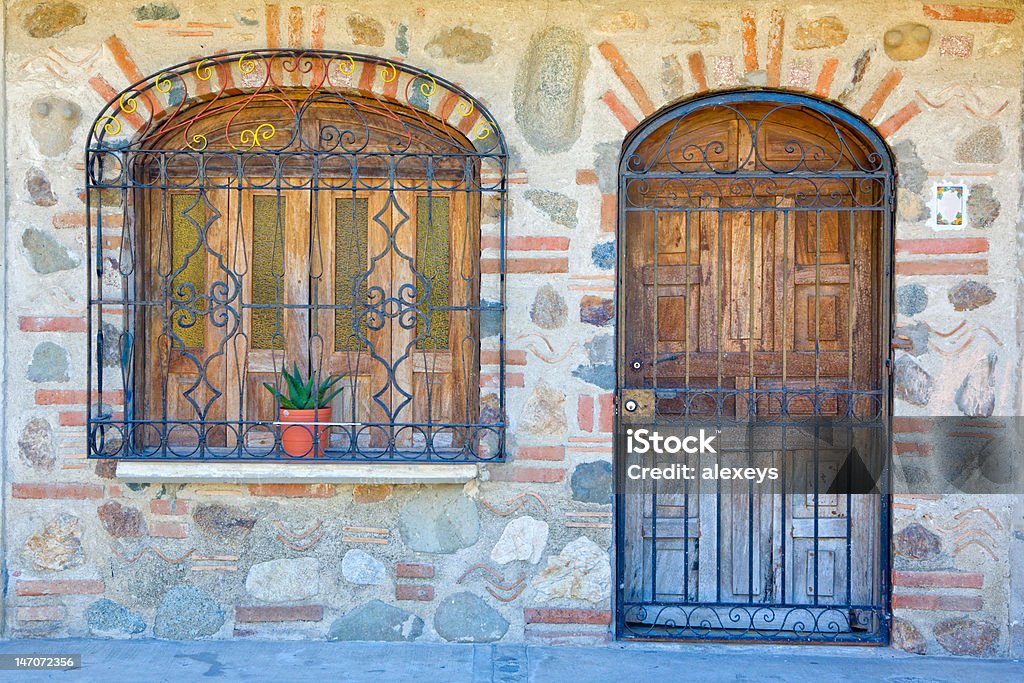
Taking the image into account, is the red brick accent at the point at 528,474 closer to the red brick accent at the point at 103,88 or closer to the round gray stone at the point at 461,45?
the round gray stone at the point at 461,45

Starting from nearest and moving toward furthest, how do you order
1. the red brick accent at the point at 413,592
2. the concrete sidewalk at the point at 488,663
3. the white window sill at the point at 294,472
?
the concrete sidewalk at the point at 488,663, the white window sill at the point at 294,472, the red brick accent at the point at 413,592

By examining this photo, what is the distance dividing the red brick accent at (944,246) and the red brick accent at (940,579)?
137cm

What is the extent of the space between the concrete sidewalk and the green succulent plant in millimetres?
1023

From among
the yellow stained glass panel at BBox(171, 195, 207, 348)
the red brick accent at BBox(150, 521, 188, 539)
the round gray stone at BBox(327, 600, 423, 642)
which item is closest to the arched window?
the yellow stained glass panel at BBox(171, 195, 207, 348)

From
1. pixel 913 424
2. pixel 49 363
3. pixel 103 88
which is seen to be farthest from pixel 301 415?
pixel 913 424

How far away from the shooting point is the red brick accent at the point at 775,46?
392 centimetres

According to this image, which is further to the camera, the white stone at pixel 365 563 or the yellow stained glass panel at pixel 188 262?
the yellow stained glass panel at pixel 188 262

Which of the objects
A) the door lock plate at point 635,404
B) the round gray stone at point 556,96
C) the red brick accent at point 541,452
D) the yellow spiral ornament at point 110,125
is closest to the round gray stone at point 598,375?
the door lock plate at point 635,404

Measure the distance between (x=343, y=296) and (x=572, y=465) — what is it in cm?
127

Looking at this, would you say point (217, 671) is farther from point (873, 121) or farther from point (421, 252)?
point (873, 121)

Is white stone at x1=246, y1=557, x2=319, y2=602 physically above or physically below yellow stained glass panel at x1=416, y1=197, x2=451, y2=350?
below

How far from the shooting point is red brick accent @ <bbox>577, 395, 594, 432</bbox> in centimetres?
399

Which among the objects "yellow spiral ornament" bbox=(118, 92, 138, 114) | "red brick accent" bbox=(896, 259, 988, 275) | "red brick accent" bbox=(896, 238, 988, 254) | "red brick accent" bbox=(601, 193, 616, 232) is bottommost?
"red brick accent" bbox=(896, 259, 988, 275)

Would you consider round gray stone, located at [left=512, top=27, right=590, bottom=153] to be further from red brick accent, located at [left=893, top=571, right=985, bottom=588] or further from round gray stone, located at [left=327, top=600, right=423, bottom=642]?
red brick accent, located at [left=893, top=571, right=985, bottom=588]
